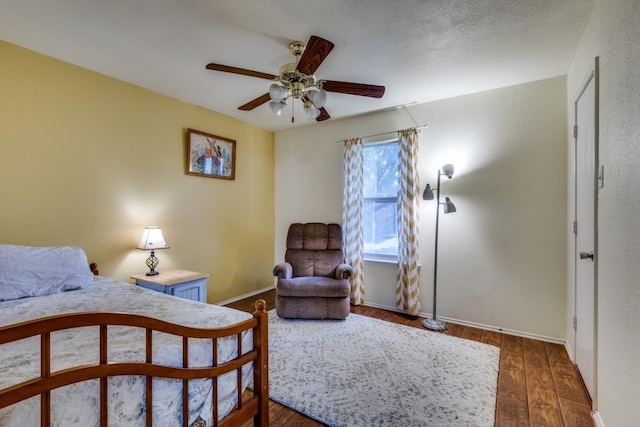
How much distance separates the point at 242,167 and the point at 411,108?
7.89ft

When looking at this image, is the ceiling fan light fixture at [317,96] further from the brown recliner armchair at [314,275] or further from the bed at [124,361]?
the brown recliner armchair at [314,275]

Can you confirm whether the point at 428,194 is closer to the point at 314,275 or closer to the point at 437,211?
the point at 437,211

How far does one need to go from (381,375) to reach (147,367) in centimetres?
170

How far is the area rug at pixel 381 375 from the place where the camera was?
1750 millimetres

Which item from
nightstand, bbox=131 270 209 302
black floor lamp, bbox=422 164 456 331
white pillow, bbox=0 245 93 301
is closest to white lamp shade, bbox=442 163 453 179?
black floor lamp, bbox=422 164 456 331

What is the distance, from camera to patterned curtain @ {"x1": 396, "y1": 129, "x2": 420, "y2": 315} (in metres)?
3.38

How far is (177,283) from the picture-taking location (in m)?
2.71

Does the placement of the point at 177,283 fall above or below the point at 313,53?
below

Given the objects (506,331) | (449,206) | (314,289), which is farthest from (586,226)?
(314,289)

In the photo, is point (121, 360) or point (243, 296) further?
point (243, 296)

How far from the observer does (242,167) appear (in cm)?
418

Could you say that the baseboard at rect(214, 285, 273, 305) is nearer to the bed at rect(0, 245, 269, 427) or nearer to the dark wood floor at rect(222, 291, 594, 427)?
the bed at rect(0, 245, 269, 427)

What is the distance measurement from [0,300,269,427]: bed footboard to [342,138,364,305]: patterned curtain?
2.44 m

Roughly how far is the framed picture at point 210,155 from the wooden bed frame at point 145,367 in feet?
8.74
